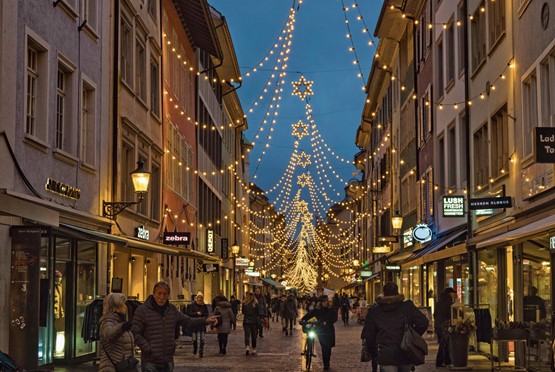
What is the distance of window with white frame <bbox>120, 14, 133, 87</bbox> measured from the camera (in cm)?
2733

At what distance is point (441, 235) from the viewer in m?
32.7

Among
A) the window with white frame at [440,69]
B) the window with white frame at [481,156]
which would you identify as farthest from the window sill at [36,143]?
the window with white frame at [440,69]

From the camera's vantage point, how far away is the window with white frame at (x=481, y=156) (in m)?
25.6

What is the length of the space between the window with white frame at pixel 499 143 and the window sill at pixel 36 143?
10324 millimetres

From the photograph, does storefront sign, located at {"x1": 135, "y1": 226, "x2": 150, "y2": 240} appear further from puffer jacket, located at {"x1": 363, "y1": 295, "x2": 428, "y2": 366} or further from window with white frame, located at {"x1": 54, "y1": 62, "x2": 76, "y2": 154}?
puffer jacket, located at {"x1": 363, "y1": 295, "x2": 428, "y2": 366}

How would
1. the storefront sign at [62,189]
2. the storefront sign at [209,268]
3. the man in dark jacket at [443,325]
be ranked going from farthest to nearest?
1. the storefront sign at [209,268]
2. the man in dark jacket at [443,325]
3. the storefront sign at [62,189]

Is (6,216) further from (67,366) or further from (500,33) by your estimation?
(500,33)

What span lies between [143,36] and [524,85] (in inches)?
549

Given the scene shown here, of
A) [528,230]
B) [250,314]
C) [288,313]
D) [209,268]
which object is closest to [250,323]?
[250,314]

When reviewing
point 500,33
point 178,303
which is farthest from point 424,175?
point 500,33

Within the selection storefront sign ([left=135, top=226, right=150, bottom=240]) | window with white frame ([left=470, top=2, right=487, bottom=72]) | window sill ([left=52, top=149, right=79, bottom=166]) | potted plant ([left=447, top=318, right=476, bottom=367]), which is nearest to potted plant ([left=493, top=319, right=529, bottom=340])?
potted plant ([left=447, top=318, right=476, bottom=367])

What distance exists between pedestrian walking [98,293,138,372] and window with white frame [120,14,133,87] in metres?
16.9

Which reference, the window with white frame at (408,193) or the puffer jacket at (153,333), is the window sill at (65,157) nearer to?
the puffer jacket at (153,333)

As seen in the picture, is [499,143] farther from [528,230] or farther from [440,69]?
[440,69]
